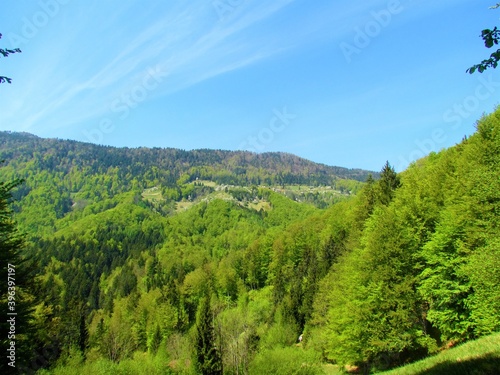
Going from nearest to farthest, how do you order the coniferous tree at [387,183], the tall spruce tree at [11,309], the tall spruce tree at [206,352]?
the tall spruce tree at [11,309]
the coniferous tree at [387,183]
the tall spruce tree at [206,352]

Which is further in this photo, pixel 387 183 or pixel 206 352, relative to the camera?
pixel 206 352

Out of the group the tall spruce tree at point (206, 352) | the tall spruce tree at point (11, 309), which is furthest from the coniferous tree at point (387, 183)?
the tall spruce tree at point (11, 309)

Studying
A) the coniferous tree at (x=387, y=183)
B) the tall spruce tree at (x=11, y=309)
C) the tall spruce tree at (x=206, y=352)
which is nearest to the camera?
the tall spruce tree at (x=11, y=309)

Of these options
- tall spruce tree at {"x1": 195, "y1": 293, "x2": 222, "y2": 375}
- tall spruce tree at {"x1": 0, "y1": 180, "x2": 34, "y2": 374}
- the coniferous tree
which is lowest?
tall spruce tree at {"x1": 195, "y1": 293, "x2": 222, "y2": 375}

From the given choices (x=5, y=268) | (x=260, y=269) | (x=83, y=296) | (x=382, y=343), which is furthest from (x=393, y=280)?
(x=83, y=296)

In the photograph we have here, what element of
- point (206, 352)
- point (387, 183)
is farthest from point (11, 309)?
point (387, 183)

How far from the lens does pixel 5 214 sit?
2025 centimetres

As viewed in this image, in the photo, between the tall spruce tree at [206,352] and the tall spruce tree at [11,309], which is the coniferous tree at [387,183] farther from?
the tall spruce tree at [11,309]

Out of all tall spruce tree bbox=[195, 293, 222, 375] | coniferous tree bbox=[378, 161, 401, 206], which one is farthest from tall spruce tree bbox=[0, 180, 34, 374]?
coniferous tree bbox=[378, 161, 401, 206]

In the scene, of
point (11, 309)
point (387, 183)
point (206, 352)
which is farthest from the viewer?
point (206, 352)

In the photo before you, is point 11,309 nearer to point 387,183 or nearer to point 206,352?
point 206,352

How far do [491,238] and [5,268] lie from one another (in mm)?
27860

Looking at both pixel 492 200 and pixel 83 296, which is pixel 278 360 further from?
pixel 83 296

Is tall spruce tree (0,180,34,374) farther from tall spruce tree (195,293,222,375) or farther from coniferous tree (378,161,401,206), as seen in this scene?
coniferous tree (378,161,401,206)
